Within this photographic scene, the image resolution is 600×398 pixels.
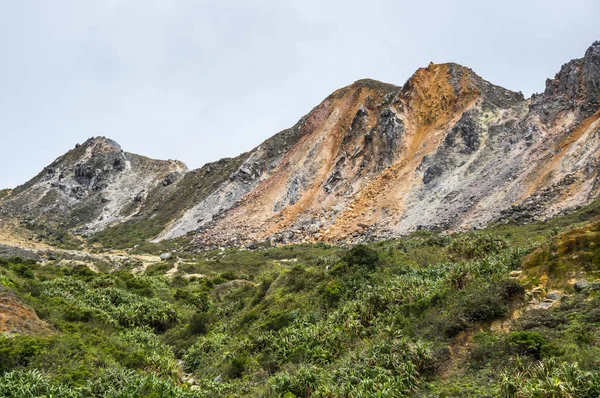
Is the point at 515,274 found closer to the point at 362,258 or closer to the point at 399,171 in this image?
the point at 362,258

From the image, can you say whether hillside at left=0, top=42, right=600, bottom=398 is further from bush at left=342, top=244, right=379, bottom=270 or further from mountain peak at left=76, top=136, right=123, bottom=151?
mountain peak at left=76, top=136, right=123, bottom=151

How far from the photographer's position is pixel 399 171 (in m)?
52.4

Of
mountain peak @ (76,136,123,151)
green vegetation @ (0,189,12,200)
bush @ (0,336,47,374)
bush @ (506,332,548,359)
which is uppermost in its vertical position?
mountain peak @ (76,136,123,151)

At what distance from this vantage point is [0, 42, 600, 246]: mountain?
3853 centimetres

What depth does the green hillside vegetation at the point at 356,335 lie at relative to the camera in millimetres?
10633

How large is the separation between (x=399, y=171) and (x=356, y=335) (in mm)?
38991

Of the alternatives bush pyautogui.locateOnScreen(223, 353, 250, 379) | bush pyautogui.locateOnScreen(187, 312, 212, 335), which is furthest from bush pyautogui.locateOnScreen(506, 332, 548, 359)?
bush pyautogui.locateOnScreen(187, 312, 212, 335)

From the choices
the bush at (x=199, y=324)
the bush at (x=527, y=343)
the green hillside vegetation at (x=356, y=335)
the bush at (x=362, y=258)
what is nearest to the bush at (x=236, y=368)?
the green hillside vegetation at (x=356, y=335)

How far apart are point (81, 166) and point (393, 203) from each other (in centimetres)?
8774

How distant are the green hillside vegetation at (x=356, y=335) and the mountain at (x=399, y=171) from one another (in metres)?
11.8

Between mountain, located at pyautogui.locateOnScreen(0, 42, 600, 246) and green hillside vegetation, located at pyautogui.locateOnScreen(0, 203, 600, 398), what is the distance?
1180 centimetres

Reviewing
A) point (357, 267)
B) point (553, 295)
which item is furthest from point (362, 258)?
point (553, 295)

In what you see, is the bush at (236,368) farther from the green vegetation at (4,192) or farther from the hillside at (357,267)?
the green vegetation at (4,192)

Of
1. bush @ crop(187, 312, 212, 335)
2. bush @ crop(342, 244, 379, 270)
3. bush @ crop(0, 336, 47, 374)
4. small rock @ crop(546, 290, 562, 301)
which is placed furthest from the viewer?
bush @ crop(187, 312, 212, 335)
